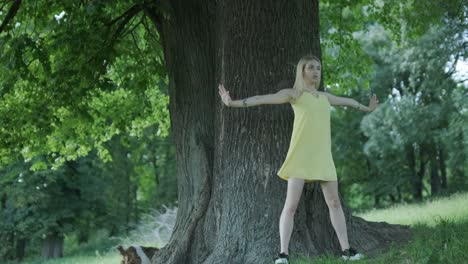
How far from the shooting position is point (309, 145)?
6.73 m

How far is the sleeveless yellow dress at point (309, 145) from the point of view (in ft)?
22.0

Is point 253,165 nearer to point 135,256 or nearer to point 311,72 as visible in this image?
point 311,72

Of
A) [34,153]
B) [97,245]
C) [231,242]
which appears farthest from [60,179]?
[231,242]

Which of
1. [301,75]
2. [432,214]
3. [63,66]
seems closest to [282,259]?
[301,75]

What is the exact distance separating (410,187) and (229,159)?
3352 centimetres

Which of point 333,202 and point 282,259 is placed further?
point 333,202

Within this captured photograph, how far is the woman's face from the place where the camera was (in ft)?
22.2

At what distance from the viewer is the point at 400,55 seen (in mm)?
29562

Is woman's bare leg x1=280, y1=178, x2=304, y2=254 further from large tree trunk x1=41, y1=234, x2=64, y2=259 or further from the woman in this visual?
large tree trunk x1=41, y1=234, x2=64, y2=259

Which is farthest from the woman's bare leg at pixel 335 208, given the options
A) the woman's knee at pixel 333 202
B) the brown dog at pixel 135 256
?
the brown dog at pixel 135 256

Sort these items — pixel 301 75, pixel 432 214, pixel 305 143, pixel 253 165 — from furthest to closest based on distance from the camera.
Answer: pixel 432 214
pixel 253 165
pixel 301 75
pixel 305 143

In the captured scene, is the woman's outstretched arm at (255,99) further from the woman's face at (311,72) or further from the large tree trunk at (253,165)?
the large tree trunk at (253,165)

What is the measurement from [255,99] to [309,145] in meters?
0.76

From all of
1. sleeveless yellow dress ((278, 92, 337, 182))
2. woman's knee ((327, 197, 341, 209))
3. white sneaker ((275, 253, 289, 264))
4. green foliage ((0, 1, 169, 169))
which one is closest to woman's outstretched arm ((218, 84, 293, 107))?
sleeveless yellow dress ((278, 92, 337, 182))
